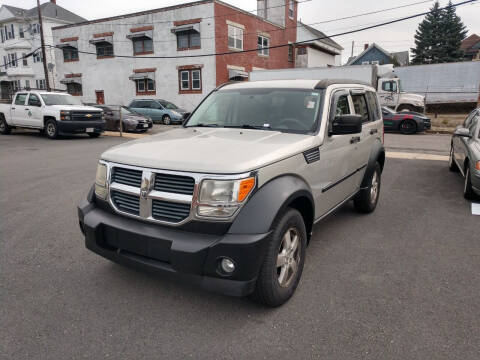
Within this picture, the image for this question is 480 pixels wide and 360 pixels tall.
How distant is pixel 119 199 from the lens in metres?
2.94

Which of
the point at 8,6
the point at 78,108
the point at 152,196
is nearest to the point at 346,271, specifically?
the point at 152,196

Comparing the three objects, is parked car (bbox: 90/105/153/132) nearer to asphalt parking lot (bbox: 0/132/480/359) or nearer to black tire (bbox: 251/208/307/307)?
asphalt parking lot (bbox: 0/132/480/359)

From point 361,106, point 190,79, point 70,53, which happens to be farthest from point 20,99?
point 70,53

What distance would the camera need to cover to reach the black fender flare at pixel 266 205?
2.52 metres

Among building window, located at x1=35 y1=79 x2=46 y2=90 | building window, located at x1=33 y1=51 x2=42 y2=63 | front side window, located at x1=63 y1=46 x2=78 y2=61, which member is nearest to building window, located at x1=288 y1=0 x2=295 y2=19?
front side window, located at x1=63 y1=46 x2=78 y2=61

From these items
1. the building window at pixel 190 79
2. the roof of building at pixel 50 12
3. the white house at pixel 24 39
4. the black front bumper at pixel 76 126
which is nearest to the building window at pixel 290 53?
the building window at pixel 190 79

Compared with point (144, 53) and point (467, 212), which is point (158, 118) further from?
point (467, 212)

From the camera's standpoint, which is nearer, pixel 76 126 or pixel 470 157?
pixel 470 157

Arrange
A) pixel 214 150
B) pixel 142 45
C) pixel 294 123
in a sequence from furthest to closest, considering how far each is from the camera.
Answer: pixel 142 45
pixel 294 123
pixel 214 150

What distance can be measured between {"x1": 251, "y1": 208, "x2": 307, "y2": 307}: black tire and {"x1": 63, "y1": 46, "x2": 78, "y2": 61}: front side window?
3405 centimetres

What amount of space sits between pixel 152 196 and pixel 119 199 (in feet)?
1.37

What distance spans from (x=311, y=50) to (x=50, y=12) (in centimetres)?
3049

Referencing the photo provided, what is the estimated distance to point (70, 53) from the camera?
106ft

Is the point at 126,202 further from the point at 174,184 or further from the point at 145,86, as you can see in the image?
the point at 145,86
